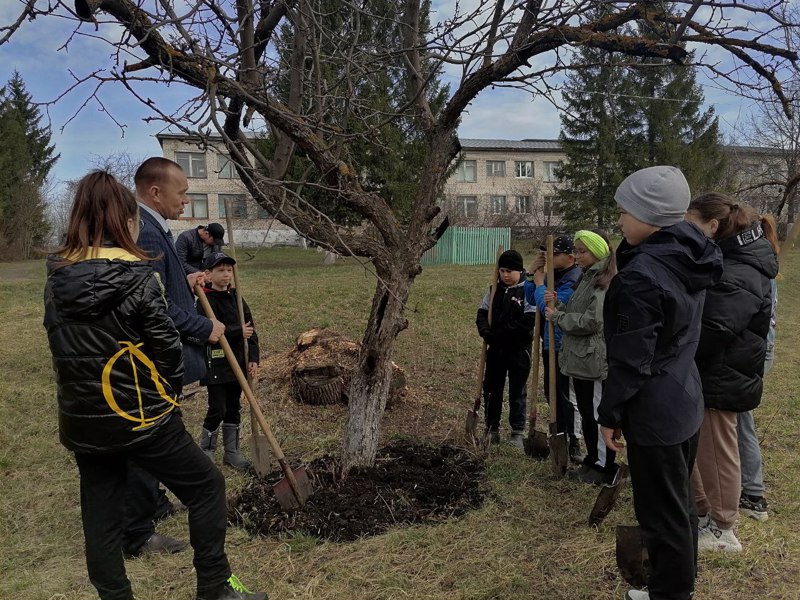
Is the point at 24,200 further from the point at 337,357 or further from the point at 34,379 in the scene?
the point at 337,357

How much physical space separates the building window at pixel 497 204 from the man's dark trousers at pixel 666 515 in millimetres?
32970

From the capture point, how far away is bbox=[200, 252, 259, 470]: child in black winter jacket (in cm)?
418

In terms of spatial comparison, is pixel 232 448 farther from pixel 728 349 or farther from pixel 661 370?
pixel 728 349

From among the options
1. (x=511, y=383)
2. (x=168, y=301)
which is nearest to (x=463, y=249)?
(x=511, y=383)

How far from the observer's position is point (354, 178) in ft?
11.7

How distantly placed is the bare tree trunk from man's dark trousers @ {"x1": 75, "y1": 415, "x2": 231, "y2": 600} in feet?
4.81

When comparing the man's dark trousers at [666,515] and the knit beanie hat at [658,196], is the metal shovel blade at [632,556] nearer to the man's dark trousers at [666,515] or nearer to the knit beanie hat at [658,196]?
the man's dark trousers at [666,515]

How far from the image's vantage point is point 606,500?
3176mm

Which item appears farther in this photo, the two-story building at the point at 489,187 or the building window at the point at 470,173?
the building window at the point at 470,173

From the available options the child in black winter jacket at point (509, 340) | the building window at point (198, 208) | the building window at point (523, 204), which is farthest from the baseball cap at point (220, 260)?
the building window at point (198, 208)

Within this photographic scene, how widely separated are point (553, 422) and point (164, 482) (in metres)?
2.70

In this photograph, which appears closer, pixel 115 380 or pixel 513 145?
pixel 115 380

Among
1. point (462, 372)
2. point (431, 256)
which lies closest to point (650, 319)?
point (462, 372)

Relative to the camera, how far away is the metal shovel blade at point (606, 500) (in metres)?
3.17
